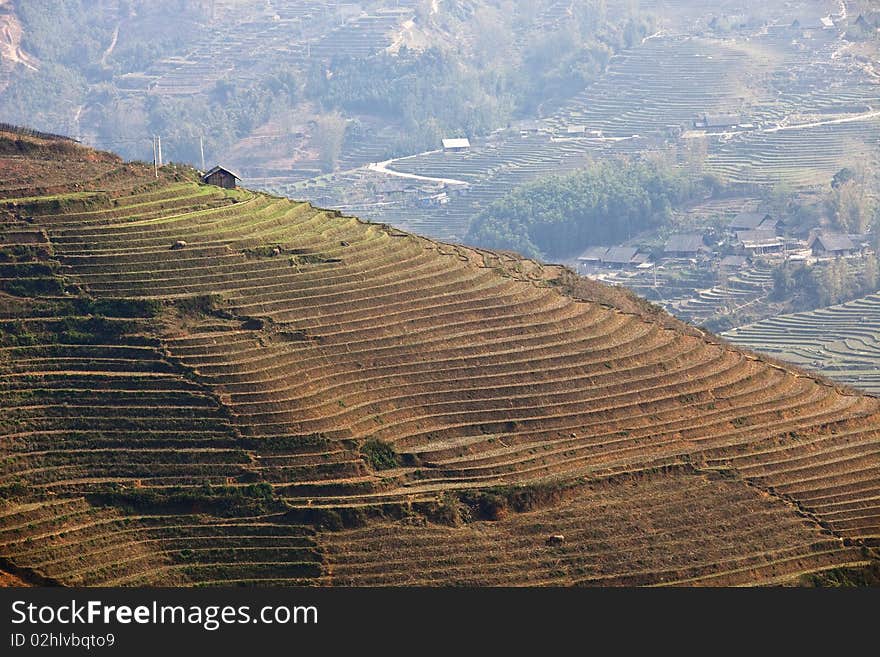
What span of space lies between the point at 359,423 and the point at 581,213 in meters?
51.3

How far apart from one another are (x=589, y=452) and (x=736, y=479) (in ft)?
8.75

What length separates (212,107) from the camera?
344 ft

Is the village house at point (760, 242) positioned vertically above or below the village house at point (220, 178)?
below

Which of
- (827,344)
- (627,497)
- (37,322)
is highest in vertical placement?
(37,322)

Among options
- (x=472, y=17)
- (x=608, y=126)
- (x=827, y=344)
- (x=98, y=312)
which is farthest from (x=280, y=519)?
(x=472, y=17)

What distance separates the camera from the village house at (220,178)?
37.1 meters

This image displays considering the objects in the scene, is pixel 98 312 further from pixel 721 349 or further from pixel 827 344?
pixel 827 344

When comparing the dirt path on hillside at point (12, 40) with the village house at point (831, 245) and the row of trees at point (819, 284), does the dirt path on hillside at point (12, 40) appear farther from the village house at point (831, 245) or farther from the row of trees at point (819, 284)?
the row of trees at point (819, 284)

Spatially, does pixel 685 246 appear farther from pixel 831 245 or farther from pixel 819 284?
pixel 819 284

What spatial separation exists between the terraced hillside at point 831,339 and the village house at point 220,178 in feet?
81.2

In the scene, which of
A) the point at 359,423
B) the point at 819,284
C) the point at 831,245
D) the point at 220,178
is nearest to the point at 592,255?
the point at 831,245

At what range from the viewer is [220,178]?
1467 inches

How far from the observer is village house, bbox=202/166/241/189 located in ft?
122

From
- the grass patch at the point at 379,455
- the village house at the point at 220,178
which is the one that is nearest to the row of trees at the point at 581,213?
the village house at the point at 220,178
